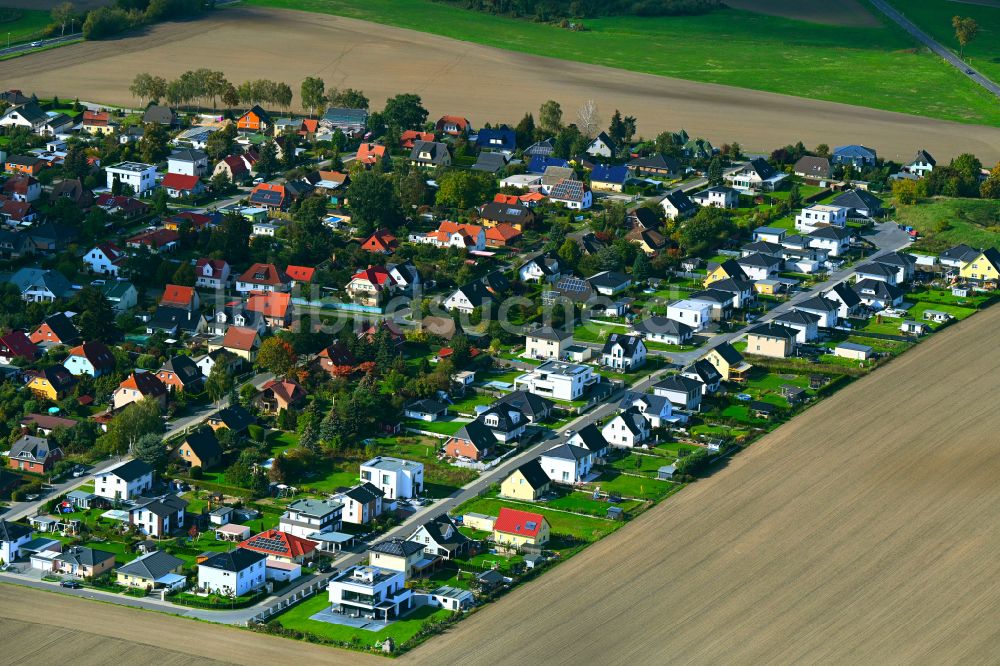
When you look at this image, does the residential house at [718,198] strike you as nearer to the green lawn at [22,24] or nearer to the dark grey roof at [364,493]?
the dark grey roof at [364,493]

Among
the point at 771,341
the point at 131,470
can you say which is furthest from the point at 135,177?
the point at 131,470

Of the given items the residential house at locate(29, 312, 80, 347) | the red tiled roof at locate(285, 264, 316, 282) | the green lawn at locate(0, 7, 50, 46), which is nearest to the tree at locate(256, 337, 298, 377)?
the residential house at locate(29, 312, 80, 347)

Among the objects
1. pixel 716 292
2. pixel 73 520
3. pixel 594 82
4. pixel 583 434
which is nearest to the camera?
pixel 73 520

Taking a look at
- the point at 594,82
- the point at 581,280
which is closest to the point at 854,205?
the point at 581,280

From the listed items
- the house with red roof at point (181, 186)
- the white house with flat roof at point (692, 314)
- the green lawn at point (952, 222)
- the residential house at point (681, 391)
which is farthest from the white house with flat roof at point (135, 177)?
the green lawn at point (952, 222)

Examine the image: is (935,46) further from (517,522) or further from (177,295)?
(517,522)

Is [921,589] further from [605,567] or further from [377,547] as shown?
[377,547]
